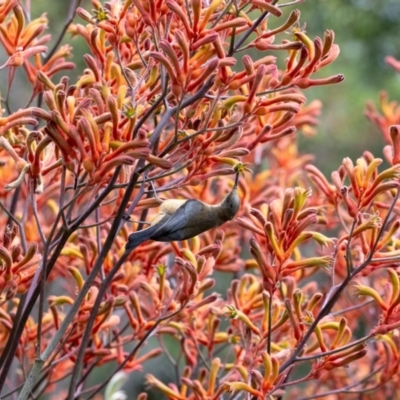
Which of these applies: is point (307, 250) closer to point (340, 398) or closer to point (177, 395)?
point (340, 398)

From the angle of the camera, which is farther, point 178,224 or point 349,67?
point 349,67

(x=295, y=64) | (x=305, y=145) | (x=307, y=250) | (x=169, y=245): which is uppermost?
(x=295, y=64)

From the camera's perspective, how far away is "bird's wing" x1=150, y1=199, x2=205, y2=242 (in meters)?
1.29

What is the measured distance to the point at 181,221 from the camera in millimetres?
1315

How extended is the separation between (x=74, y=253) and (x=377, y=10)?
417cm

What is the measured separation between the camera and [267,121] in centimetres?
148

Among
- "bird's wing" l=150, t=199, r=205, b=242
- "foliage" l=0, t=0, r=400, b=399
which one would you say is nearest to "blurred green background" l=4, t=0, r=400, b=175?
"foliage" l=0, t=0, r=400, b=399

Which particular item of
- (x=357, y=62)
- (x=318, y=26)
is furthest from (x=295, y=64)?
(x=357, y=62)

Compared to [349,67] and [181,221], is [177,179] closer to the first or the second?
[181,221]

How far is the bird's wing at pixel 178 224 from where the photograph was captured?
1.29 meters

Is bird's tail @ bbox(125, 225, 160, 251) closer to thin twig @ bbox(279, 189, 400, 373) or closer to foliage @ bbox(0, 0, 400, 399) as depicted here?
foliage @ bbox(0, 0, 400, 399)

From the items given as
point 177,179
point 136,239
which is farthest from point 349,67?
point 136,239

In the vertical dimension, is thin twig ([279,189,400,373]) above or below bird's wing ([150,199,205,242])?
→ below

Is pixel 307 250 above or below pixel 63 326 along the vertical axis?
below
